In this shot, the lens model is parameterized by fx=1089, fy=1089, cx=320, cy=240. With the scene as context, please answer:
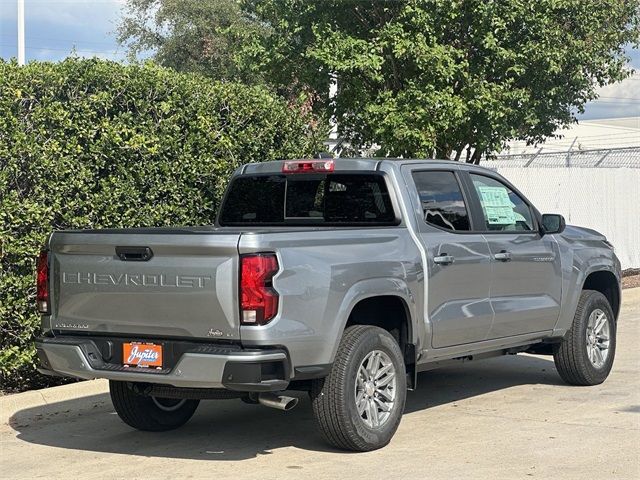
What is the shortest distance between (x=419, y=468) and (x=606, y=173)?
14844 mm

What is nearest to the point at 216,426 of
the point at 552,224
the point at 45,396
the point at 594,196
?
the point at 45,396

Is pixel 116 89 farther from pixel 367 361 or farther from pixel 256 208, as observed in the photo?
pixel 367 361

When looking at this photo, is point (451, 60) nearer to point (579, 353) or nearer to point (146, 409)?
point (579, 353)

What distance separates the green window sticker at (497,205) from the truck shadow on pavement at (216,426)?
4.97ft

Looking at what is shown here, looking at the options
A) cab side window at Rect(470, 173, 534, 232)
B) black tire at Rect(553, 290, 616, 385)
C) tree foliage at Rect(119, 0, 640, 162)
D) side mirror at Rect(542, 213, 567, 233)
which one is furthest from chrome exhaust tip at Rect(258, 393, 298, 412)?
tree foliage at Rect(119, 0, 640, 162)

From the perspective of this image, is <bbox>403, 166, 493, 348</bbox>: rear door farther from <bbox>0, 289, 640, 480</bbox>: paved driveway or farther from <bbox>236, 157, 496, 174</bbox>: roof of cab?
<bbox>0, 289, 640, 480</bbox>: paved driveway

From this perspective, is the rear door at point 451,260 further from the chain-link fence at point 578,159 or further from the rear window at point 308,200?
the chain-link fence at point 578,159

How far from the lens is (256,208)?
8477mm

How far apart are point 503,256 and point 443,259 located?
0.84 meters

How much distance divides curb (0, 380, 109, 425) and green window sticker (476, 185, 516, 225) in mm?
3515

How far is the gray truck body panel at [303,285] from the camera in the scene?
6.36 m

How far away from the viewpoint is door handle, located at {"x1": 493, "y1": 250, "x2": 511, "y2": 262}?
829 centimetres

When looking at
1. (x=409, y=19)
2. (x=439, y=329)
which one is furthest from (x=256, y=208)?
(x=409, y=19)

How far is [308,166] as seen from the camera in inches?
321
